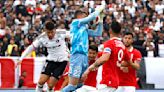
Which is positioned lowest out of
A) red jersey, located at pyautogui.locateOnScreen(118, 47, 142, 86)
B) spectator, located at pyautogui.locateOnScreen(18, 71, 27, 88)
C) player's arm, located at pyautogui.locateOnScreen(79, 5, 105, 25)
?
spectator, located at pyautogui.locateOnScreen(18, 71, 27, 88)

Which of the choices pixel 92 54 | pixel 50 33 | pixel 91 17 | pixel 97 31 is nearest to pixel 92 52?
pixel 92 54

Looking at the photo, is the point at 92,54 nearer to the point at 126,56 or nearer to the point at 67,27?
the point at 126,56

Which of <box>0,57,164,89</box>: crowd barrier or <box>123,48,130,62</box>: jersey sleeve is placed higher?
<box>123,48,130,62</box>: jersey sleeve

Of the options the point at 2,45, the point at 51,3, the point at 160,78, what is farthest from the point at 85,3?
the point at 160,78

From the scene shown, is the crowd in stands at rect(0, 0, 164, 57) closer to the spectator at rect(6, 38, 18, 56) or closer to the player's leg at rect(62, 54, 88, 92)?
the spectator at rect(6, 38, 18, 56)

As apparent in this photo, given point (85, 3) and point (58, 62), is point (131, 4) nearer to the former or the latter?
point (85, 3)

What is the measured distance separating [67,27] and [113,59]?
13684 mm

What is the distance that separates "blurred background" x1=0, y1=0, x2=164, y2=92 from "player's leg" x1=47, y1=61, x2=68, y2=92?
594 centimetres

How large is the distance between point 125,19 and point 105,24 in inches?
56.2

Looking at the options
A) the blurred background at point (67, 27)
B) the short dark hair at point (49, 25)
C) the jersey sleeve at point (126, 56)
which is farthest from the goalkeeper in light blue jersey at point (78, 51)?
the blurred background at point (67, 27)

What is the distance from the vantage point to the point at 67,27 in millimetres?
26266

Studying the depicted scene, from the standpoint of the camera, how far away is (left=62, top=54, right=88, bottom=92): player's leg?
1474 centimetres

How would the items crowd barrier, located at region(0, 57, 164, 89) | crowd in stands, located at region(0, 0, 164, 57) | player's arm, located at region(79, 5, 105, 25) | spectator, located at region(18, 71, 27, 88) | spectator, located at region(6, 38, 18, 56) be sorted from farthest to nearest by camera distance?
crowd in stands, located at region(0, 0, 164, 57), spectator, located at region(6, 38, 18, 56), crowd barrier, located at region(0, 57, 164, 89), spectator, located at region(18, 71, 27, 88), player's arm, located at region(79, 5, 105, 25)

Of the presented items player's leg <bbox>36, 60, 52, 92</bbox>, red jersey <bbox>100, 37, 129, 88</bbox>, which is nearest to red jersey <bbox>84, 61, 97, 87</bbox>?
player's leg <bbox>36, 60, 52, 92</bbox>
